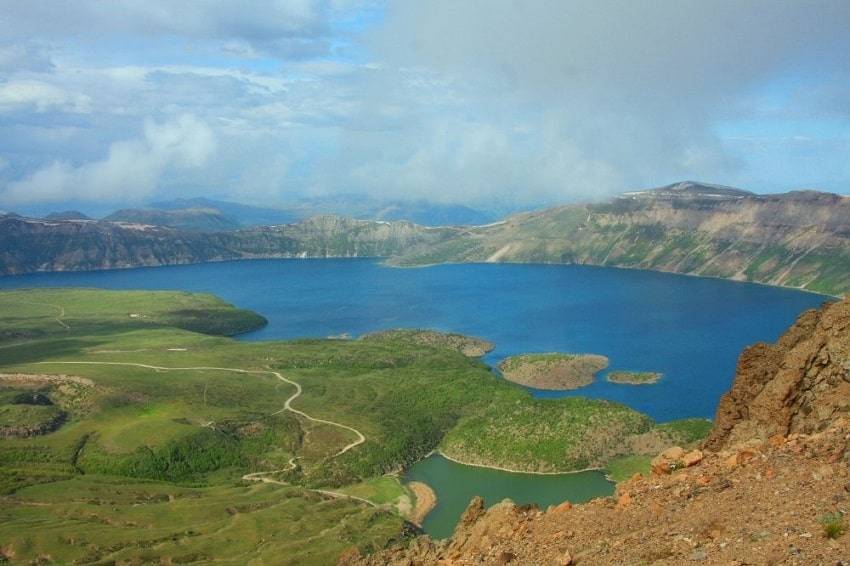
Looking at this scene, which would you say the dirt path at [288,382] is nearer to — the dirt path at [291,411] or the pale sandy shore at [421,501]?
the dirt path at [291,411]

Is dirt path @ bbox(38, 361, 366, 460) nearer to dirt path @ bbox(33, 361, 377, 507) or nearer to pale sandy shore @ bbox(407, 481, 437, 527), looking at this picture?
dirt path @ bbox(33, 361, 377, 507)

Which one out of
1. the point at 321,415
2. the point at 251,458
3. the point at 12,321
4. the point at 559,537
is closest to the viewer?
the point at 559,537

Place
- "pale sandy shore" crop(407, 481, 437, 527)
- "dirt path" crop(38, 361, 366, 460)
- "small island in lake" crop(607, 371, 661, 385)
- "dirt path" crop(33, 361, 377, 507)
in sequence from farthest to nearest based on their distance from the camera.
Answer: "small island in lake" crop(607, 371, 661, 385) < "dirt path" crop(38, 361, 366, 460) < "dirt path" crop(33, 361, 377, 507) < "pale sandy shore" crop(407, 481, 437, 527)

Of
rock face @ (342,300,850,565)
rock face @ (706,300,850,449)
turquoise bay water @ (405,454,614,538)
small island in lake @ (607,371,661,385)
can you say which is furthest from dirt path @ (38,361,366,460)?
rock face @ (706,300,850,449)

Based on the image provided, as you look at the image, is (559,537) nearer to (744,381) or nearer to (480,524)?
(480,524)

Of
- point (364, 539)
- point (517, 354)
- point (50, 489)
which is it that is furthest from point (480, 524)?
point (517, 354)

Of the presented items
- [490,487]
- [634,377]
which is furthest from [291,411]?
[634,377]

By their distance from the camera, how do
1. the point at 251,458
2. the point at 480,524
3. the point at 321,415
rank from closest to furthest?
the point at 480,524, the point at 251,458, the point at 321,415
